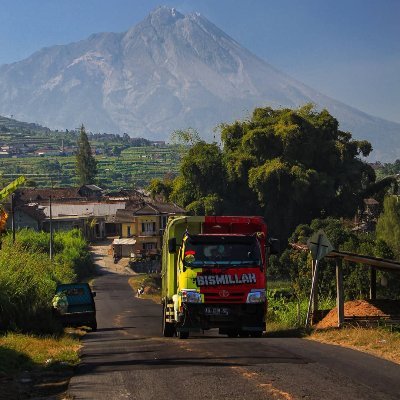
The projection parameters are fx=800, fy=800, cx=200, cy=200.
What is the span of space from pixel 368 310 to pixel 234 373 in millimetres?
14194

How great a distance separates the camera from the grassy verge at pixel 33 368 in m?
12.2

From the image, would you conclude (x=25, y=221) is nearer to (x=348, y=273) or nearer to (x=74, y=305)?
(x=348, y=273)

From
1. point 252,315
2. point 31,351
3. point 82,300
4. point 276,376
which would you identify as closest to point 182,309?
point 252,315

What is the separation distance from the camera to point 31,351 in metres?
17.5

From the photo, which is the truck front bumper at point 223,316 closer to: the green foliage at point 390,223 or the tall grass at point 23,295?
the tall grass at point 23,295

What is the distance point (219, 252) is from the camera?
19094 mm

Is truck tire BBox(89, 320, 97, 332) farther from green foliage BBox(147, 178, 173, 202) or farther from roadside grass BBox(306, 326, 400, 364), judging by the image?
green foliage BBox(147, 178, 173, 202)

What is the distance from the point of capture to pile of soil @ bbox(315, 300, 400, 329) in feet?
79.9

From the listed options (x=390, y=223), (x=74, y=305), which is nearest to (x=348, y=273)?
(x=74, y=305)

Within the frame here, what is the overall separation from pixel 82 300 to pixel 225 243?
13700 millimetres

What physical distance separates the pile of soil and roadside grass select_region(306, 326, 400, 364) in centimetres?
234

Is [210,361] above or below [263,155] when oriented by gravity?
below

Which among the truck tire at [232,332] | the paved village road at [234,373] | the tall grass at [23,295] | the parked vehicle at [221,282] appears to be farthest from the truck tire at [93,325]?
the paved village road at [234,373]

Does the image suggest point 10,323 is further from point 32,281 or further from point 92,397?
Result: point 92,397
